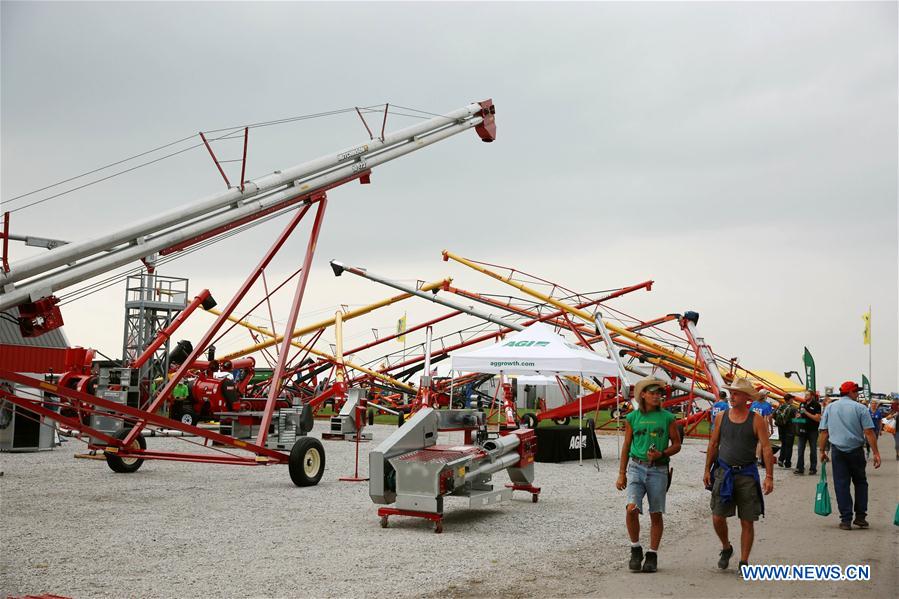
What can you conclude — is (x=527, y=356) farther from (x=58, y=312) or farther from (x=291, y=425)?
(x=58, y=312)

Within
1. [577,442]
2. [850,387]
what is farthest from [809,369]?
[850,387]

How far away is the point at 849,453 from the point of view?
10.1 m

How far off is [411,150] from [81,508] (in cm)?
778

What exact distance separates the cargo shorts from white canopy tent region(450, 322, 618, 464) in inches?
369

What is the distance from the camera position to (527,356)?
17.3 meters

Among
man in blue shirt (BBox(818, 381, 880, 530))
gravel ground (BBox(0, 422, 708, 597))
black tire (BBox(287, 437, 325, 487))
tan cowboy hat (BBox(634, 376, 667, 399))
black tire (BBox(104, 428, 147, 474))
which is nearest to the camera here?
gravel ground (BBox(0, 422, 708, 597))

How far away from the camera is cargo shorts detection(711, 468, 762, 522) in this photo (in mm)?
7219

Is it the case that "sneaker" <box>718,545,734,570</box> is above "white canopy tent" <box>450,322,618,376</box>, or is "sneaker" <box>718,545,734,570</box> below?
below

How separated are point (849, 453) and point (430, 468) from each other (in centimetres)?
523

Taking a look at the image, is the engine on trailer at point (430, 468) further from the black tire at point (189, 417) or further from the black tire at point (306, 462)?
the black tire at point (189, 417)

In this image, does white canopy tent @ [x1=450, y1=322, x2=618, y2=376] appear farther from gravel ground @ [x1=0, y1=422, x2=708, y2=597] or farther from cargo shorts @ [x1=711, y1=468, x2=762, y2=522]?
cargo shorts @ [x1=711, y1=468, x2=762, y2=522]

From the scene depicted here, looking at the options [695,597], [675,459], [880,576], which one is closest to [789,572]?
[880,576]

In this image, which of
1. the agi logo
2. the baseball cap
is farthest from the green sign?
the baseball cap

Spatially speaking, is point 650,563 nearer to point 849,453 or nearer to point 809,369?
point 849,453
